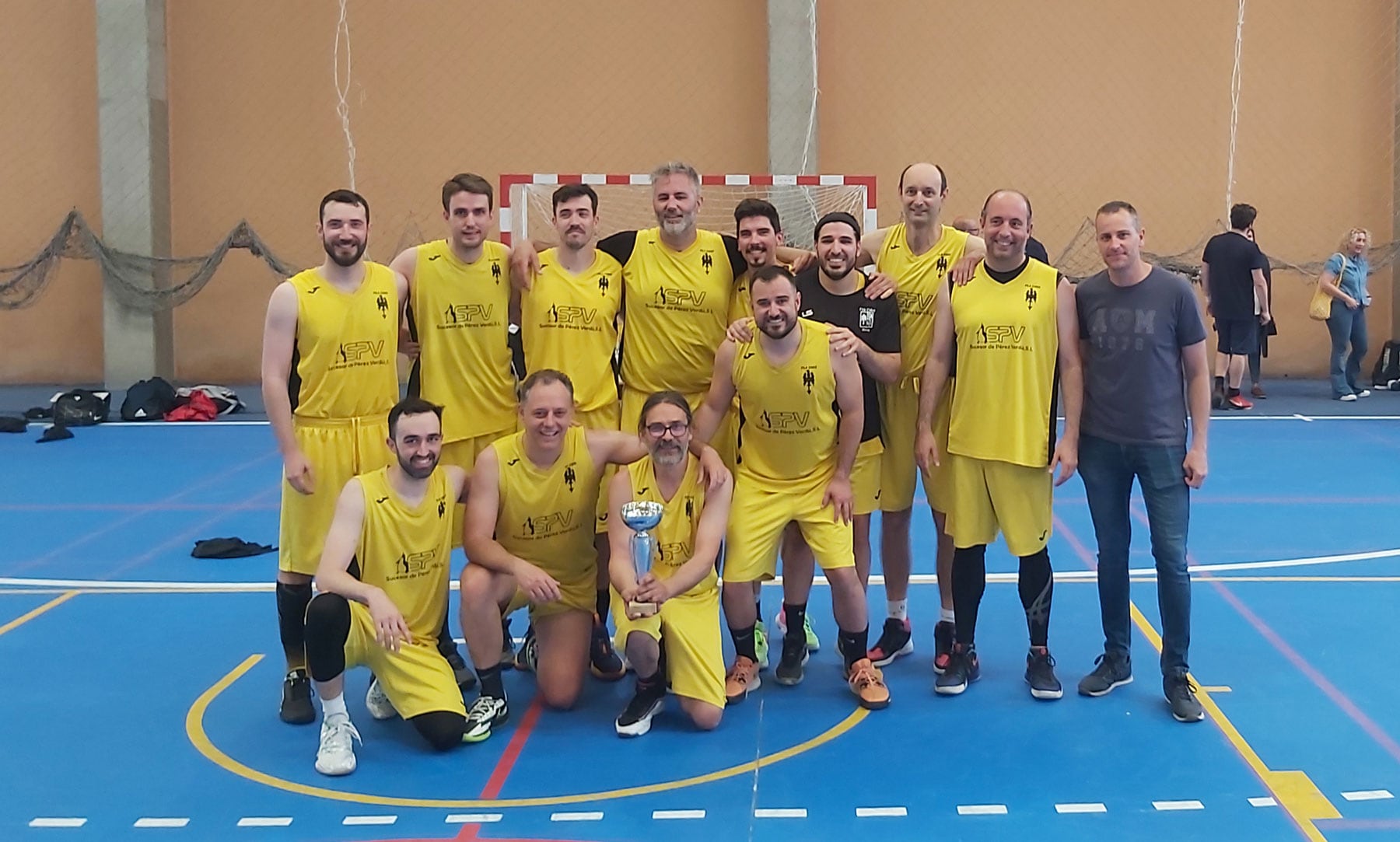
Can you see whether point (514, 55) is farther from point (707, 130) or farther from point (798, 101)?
point (798, 101)

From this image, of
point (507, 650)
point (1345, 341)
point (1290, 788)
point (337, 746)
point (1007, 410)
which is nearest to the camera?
point (1290, 788)

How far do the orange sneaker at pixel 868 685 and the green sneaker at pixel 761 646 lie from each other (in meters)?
0.42

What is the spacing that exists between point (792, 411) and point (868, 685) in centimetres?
113

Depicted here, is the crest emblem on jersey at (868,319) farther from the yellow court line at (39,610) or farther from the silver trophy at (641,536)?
the yellow court line at (39,610)

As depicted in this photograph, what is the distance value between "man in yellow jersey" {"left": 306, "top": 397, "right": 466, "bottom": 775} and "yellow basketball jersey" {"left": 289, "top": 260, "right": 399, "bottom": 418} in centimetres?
29

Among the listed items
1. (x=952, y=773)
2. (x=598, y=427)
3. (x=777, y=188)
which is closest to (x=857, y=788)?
(x=952, y=773)

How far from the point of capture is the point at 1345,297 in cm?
1284

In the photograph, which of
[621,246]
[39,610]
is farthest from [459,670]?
[39,610]

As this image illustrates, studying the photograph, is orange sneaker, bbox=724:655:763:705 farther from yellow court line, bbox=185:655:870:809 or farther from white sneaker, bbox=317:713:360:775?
white sneaker, bbox=317:713:360:775

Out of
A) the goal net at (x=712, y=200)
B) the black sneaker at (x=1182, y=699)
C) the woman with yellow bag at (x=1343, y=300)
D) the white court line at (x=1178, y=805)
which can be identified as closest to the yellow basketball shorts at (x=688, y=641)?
the white court line at (x=1178, y=805)

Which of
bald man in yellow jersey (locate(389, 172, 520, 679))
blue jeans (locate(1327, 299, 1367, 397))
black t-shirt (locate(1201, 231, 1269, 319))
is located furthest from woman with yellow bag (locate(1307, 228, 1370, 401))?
bald man in yellow jersey (locate(389, 172, 520, 679))

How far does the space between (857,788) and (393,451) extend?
6.98 ft

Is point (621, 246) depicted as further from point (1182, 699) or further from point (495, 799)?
point (1182, 699)

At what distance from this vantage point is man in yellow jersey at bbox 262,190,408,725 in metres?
4.78
